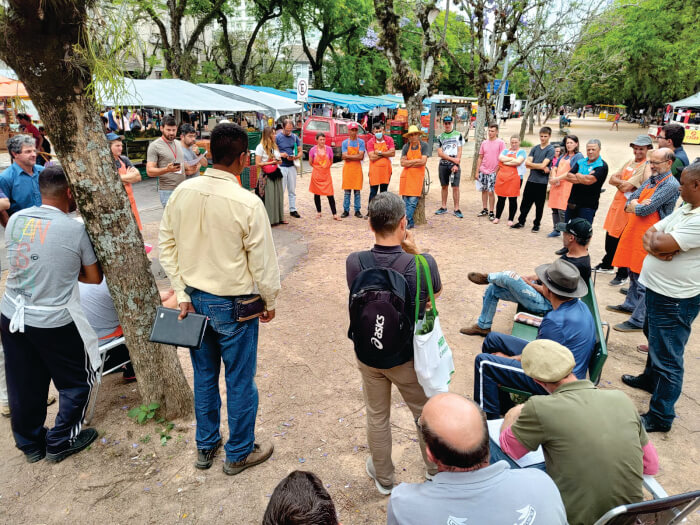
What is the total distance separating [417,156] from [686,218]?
5.23m

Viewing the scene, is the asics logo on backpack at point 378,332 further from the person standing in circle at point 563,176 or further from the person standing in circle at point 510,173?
the person standing in circle at point 510,173

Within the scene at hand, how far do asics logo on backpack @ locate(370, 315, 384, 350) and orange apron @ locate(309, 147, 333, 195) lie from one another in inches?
262

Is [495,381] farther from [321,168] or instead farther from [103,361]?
[321,168]

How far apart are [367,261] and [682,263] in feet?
7.37

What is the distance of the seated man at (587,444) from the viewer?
1868 millimetres

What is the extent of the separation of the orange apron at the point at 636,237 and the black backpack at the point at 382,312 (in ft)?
11.7

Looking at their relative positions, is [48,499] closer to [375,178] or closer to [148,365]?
[148,365]

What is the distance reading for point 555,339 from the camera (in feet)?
9.14

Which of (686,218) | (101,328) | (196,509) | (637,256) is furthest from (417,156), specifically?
(196,509)

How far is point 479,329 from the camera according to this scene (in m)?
4.61

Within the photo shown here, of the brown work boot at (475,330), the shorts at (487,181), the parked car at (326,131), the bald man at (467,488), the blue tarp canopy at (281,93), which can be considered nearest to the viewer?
the bald man at (467,488)

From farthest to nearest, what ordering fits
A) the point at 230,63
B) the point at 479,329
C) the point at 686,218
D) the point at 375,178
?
1. the point at 230,63
2. the point at 375,178
3. the point at 479,329
4. the point at 686,218

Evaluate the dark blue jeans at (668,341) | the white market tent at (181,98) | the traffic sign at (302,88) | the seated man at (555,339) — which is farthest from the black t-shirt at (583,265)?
the white market tent at (181,98)

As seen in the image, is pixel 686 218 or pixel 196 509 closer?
pixel 196 509
